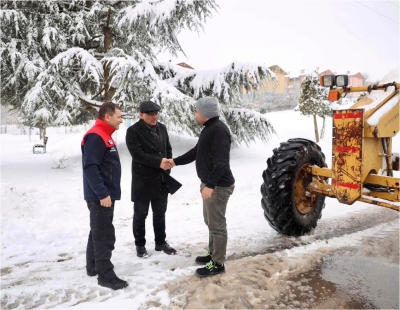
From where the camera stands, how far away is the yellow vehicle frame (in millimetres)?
3748

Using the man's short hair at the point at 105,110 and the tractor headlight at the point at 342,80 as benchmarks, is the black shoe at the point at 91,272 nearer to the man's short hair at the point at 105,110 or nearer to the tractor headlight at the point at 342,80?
the man's short hair at the point at 105,110

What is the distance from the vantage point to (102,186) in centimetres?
314

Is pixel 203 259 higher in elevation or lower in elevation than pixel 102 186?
lower

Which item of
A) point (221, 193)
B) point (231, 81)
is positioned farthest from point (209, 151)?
point (231, 81)

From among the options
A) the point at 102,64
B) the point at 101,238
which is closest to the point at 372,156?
the point at 101,238

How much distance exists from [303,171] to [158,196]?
2.05 metres

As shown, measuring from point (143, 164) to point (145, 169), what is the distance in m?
0.07

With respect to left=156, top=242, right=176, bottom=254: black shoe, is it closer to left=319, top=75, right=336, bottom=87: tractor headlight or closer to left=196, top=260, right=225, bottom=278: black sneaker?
left=196, top=260, right=225, bottom=278: black sneaker

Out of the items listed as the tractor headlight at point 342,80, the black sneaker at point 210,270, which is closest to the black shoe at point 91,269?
the black sneaker at point 210,270

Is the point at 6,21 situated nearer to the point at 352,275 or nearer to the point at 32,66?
the point at 32,66

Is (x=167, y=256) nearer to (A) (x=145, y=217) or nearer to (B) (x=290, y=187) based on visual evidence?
(A) (x=145, y=217)

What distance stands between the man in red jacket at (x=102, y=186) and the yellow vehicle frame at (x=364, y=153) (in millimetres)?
2538

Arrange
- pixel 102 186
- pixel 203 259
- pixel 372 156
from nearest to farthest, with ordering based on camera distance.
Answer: pixel 102 186 < pixel 203 259 < pixel 372 156

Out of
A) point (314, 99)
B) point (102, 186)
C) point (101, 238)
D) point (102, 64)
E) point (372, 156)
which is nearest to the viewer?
point (102, 186)
